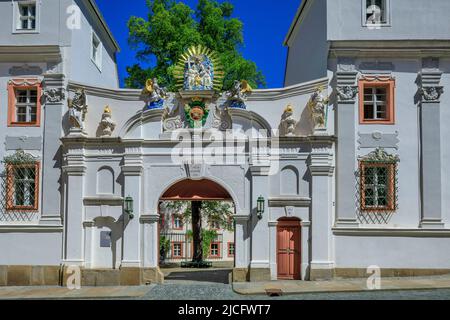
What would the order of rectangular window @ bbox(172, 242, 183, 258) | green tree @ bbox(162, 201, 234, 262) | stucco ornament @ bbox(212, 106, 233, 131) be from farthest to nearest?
rectangular window @ bbox(172, 242, 183, 258) → green tree @ bbox(162, 201, 234, 262) → stucco ornament @ bbox(212, 106, 233, 131)

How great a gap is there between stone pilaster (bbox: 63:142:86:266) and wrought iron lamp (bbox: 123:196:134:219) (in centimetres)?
152

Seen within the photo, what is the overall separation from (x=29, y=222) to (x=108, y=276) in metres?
3.39

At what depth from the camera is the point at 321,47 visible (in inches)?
936

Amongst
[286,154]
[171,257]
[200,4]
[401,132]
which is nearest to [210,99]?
[286,154]

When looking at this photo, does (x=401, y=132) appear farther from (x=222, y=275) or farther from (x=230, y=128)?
(x=222, y=275)

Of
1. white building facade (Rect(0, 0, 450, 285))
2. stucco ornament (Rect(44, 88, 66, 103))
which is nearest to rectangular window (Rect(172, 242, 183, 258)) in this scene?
white building facade (Rect(0, 0, 450, 285))

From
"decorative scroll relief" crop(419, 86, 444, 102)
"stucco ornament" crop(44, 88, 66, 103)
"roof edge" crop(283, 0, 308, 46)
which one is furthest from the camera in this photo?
"roof edge" crop(283, 0, 308, 46)

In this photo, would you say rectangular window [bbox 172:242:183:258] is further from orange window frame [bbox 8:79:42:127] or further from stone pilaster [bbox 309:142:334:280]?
stone pilaster [bbox 309:142:334:280]

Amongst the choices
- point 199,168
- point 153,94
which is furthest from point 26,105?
point 199,168

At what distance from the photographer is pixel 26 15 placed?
23.4 m

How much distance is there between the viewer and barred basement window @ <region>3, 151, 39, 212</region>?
22.5m

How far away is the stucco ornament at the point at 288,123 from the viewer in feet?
72.2

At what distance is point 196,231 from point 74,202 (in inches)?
448

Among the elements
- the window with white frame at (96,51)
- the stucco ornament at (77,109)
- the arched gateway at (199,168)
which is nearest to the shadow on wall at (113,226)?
the arched gateway at (199,168)
